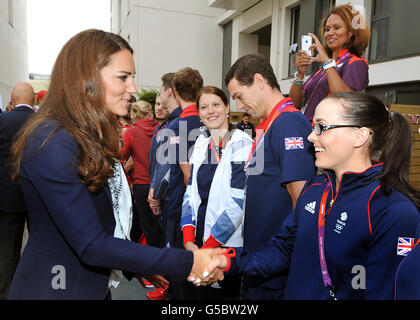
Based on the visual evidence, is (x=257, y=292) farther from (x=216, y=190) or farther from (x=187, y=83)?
(x=187, y=83)

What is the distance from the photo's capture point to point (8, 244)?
12.0 ft

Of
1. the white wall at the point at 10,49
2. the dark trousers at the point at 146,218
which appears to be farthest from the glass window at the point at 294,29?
the white wall at the point at 10,49

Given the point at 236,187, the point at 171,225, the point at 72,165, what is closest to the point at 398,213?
the point at 236,187

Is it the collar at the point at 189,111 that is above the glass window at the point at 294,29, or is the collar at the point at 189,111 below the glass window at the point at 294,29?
below

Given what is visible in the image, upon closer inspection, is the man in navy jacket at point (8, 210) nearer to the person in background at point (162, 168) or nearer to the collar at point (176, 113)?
the person in background at point (162, 168)

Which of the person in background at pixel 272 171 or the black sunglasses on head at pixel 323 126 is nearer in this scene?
the black sunglasses on head at pixel 323 126

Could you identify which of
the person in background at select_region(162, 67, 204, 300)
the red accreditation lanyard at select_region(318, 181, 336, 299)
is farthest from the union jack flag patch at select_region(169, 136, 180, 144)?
the red accreditation lanyard at select_region(318, 181, 336, 299)

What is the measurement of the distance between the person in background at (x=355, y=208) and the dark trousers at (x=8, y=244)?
9.55 ft

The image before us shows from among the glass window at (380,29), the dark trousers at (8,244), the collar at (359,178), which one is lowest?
the dark trousers at (8,244)

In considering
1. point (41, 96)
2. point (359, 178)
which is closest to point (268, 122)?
point (359, 178)

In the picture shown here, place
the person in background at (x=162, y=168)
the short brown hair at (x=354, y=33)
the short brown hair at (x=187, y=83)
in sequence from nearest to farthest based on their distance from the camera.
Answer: the short brown hair at (x=354, y=33), the short brown hair at (x=187, y=83), the person in background at (x=162, y=168)

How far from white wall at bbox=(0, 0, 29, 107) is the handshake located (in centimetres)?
1381

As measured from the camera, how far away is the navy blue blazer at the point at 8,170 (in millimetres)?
3545

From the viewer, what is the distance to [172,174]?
3.63m
